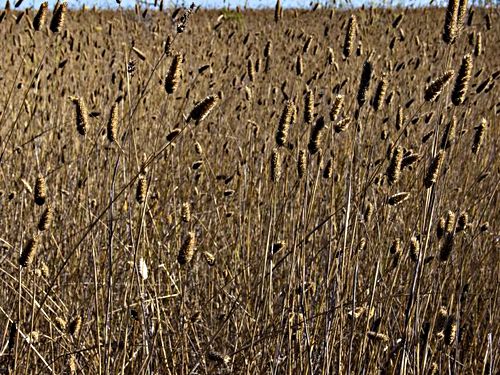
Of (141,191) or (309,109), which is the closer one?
(141,191)

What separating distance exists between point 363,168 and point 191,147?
3.66ft

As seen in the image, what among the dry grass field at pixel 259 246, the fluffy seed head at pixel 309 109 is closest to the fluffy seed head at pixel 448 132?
the dry grass field at pixel 259 246

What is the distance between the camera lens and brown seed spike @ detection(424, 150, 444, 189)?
143 cm

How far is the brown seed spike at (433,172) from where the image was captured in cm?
143

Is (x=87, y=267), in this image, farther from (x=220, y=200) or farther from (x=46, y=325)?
(x=220, y=200)

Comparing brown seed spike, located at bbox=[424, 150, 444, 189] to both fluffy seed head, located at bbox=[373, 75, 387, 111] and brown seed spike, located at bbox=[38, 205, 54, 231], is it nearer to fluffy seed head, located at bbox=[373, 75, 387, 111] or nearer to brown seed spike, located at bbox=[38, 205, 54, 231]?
fluffy seed head, located at bbox=[373, 75, 387, 111]

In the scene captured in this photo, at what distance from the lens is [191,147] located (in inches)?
152

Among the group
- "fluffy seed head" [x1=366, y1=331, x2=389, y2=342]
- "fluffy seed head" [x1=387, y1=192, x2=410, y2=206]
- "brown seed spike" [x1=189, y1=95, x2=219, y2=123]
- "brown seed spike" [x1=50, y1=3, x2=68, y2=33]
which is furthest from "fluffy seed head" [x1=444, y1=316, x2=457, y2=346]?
"brown seed spike" [x1=50, y1=3, x2=68, y2=33]

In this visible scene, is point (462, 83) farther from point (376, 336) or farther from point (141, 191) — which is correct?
point (141, 191)

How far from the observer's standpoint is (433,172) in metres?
1.44

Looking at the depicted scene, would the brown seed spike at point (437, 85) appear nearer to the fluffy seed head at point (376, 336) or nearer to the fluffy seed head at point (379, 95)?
the fluffy seed head at point (379, 95)

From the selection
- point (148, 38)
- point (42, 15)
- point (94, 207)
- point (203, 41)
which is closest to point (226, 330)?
point (94, 207)

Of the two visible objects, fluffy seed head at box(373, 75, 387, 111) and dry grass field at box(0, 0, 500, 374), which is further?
fluffy seed head at box(373, 75, 387, 111)

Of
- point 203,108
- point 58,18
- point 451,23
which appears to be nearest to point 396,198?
point 451,23
